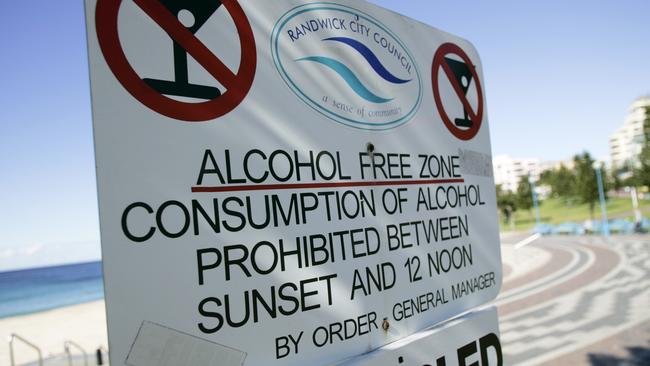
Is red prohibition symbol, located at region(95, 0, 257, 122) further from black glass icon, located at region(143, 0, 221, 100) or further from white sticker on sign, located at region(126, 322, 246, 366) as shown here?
white sticker on sign, located at region(126, 322, 246, 366)

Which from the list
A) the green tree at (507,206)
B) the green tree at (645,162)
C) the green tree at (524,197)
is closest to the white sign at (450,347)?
the green tree at (645,162)

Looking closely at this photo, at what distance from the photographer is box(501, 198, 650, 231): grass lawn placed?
46.1 meters

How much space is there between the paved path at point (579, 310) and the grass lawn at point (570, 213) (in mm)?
28301

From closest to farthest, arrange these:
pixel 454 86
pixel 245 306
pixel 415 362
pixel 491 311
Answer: pixel 245 306 → pixel 415 362 → pixel 491 311 → pixel 454 86

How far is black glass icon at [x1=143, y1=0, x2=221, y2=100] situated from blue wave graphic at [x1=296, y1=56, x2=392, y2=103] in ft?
1.14

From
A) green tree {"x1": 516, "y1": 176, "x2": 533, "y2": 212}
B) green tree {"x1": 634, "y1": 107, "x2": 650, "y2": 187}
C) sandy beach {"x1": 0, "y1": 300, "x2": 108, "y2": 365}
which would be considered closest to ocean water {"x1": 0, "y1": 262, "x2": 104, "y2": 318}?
sandy beach {"x1": 0, "y1": 300, "x2": 108, "y2": 365}

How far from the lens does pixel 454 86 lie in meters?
1.64

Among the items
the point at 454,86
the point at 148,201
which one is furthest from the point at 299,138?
the point at 454,86

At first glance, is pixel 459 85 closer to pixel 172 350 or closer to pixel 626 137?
pixel 172 350

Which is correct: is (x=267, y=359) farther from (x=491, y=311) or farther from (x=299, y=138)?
(x=491, y=311)

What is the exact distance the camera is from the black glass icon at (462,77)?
Answer: 164cm

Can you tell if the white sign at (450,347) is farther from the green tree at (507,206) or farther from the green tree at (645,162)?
the green tree at (507,206)

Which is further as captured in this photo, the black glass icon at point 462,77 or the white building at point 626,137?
the white building at point 626,137

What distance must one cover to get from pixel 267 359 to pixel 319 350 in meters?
0.16
